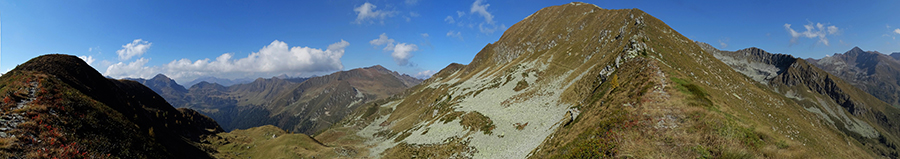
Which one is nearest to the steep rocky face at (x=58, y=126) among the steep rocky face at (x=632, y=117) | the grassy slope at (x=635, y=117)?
the steep rocky face at (x=632, y=117)

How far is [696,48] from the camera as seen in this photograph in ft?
241

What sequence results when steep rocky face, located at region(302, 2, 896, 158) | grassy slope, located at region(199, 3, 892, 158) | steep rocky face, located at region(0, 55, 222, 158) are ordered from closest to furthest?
grassy slope, located at region(199, 3, 892, 158), steep rocky face, located at region(302, 2, 896, 158), steep rocky face, located at region(0, 55, 222, 158)

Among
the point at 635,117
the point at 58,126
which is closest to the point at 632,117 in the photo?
the point at 635,117

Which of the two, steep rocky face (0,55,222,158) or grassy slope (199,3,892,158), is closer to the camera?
grassy slope (199,3,892,158)

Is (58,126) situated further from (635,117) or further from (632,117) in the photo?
(635,117)

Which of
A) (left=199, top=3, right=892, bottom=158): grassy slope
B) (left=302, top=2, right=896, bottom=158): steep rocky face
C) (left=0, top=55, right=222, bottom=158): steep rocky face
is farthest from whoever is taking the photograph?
(left=0, top=55, right=222, bottom=158): steep rocky face

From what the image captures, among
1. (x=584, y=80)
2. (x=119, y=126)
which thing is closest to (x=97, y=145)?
(x=119, y=126)

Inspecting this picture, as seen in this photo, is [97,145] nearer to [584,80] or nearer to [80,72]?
[80,72]

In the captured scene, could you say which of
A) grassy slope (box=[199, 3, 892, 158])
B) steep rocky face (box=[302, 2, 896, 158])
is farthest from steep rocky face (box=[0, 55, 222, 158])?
grassy slope (box=[199, 3, 892, 158])

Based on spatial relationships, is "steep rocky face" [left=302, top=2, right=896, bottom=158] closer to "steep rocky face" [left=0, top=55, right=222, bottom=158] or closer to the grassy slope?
the grassy slope

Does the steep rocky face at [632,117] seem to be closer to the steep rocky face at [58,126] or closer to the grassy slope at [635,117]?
the grassy slope at [635,117]

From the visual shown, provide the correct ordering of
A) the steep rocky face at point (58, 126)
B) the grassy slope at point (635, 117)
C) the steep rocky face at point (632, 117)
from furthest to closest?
the steep rocky face at point (58, 126)
the steep rocky face at point (632, 117)
the grassy slope at point (635, 117)

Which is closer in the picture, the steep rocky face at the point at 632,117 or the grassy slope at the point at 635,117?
the grassy slope at the point at 635,117

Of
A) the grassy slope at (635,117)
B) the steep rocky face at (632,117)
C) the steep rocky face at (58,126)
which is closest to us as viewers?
the grassy slope at (635,117)
